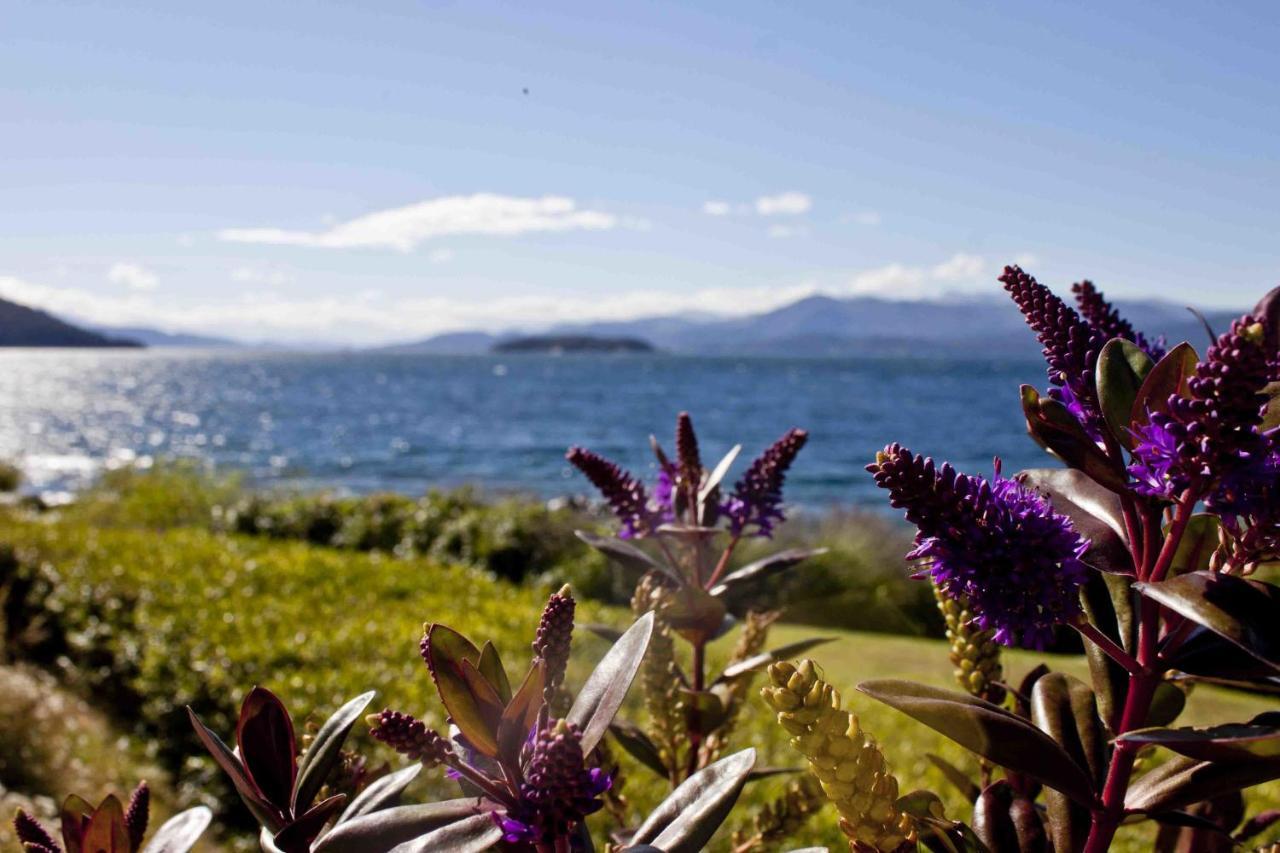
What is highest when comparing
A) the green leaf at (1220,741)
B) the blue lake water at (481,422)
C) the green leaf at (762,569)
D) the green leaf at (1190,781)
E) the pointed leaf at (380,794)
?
the green leaf at (1220,741)

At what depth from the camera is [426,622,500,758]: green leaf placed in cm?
61

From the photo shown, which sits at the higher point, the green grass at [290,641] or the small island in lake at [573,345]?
the small island in lake at [573,345]

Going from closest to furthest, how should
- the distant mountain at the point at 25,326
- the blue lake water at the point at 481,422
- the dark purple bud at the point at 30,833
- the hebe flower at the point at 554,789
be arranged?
1. the hebe flower at the point at 554,789
2. the dark purple bud at the point at 30,833
3. the distant mountain at the point at 25,326
4. the blue lake water at the point at 481,422

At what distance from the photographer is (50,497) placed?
60.3 feet

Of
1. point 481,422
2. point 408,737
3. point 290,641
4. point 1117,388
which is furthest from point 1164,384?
point 481,422

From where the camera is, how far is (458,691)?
62 centimetres

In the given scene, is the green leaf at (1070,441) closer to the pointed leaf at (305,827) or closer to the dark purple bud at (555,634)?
the dark purple bud at (555,634)

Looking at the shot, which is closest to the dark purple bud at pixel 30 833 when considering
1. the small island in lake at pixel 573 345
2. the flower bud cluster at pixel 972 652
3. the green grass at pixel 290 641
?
the flower bud cluster at pixel 972 652

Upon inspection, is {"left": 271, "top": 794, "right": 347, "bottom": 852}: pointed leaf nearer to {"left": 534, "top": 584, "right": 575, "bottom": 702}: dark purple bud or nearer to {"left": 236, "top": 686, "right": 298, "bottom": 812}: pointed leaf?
{"left": 236, "top": 686, "right": 298, "bottom": 812}: pointed leaf

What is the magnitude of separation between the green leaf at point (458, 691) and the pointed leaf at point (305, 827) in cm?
11

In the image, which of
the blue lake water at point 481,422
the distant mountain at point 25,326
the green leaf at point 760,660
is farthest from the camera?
the blue lake water at point 481,422

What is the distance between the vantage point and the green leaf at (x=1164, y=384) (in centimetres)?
66

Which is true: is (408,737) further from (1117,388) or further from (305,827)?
(1117,388)

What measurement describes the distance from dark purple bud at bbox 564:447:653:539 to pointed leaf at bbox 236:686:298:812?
1.62ft
